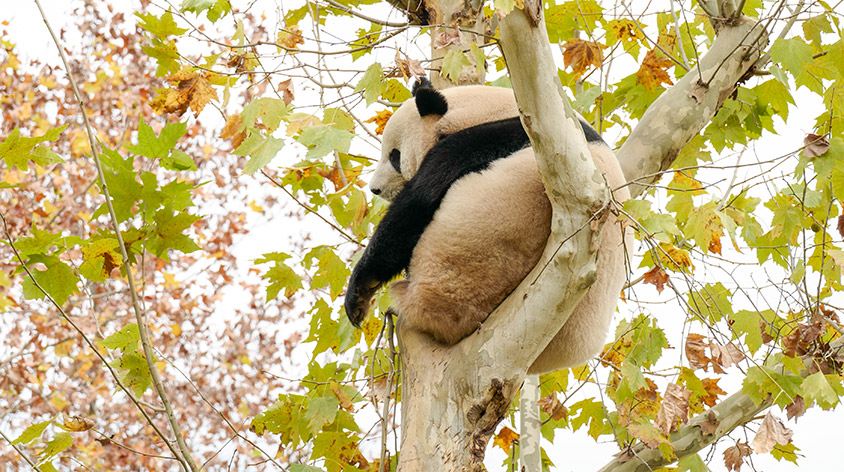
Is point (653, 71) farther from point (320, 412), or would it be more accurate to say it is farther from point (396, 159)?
point (320, 412)

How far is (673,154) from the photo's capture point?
3693mm

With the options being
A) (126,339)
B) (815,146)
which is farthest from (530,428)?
(126,339)

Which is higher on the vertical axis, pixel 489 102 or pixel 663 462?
pixel 489 102

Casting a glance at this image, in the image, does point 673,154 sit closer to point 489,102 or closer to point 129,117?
point 489,102

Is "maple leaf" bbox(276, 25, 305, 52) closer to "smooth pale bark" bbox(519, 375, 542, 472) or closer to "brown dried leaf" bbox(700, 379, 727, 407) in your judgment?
"smooth pale bark" bbox(519, 375, 542, 472)

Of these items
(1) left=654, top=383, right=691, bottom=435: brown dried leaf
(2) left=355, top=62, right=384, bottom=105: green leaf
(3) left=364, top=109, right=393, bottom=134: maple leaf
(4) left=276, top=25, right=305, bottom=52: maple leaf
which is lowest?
(1) left=654, top=383, right=691, bottom=435: brown dried leaf

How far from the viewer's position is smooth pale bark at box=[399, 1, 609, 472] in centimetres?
248

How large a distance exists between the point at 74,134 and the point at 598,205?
9833 millimetres

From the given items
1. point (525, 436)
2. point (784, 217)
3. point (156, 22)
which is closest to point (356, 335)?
point (525, 436)

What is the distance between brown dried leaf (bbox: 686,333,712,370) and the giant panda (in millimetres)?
397

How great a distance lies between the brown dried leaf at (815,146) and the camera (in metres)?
3.99

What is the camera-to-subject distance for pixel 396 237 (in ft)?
10.6

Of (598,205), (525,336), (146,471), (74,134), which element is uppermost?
(74,134)


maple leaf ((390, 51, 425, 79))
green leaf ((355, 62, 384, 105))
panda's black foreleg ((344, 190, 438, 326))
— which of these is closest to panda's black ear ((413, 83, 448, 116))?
maple leaf ((390, 51, 425, 79))
